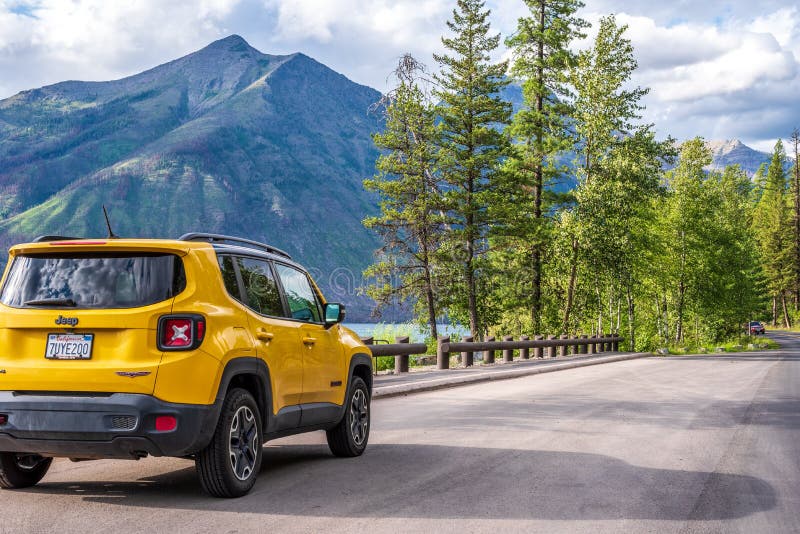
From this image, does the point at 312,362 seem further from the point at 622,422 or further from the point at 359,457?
the point at 622,422

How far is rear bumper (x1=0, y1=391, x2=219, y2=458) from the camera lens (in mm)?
5617

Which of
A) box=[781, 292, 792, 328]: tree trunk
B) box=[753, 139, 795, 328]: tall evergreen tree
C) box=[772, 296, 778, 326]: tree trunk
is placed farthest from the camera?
box=[772, 296, 778, 326]: tree trunk

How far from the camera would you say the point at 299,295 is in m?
7.71

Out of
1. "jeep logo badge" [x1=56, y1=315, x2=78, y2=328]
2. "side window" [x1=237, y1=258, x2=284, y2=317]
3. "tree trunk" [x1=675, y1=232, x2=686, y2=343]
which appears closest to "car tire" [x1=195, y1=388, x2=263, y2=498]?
"side window" [x1=237, y1=258, x2=284, y2=317]

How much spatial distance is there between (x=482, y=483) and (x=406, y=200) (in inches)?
1438

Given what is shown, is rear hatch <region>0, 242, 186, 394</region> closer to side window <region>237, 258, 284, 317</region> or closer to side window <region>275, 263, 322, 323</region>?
side window <region>237, 258, 284, 317</region>

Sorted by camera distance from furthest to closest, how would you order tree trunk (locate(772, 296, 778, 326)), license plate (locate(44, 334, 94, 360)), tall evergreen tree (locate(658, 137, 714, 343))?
tree trunk (locate(772, 296, 778, 326))
tall evergreen tree (locate(658, 137, 714, 343))
license plate (locate(44, 334, 94, 360))

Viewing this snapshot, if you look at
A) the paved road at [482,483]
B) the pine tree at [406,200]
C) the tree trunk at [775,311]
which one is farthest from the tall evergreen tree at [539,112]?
the tree trunk at [775,311]

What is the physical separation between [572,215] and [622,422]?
1521 inches

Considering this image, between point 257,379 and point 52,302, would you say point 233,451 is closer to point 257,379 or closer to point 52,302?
point 257,379

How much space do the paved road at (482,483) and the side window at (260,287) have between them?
56.0 inches

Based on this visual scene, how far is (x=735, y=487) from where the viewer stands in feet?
23.0

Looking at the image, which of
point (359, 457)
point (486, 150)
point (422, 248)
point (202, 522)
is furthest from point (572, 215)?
point (202, 522)

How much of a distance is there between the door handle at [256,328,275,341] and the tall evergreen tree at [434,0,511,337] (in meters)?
36.9
